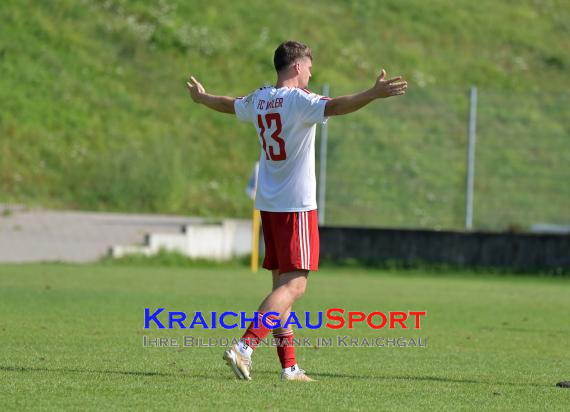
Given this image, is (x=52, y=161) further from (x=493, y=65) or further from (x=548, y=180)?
(x=493, y=65)

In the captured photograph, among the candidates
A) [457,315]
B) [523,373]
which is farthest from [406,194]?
[523,373]

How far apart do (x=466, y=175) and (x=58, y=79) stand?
36.4 ft

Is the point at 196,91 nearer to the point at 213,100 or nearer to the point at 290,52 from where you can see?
the point at 213,100

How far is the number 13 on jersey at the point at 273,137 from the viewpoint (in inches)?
322

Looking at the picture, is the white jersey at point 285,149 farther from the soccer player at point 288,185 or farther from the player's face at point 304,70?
the player's face at point 304,70

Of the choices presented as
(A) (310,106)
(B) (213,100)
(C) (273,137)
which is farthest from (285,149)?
(B) (213,100)

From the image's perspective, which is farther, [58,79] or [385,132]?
[58,79]

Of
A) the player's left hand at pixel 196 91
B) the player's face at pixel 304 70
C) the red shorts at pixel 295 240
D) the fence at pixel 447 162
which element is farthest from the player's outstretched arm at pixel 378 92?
the fence at pixel 447 162

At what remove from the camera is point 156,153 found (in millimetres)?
28266

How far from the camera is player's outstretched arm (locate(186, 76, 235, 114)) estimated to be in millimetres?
8672

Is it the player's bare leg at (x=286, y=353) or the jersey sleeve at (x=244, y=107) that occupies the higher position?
the jersey sleeve at (x=244, y=107)

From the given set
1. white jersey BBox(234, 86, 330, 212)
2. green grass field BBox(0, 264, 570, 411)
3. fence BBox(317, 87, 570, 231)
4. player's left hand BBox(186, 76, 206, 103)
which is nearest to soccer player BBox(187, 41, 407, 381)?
white jersey BBox(234, 86, 330, 212)

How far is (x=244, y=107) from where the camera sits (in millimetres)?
8469

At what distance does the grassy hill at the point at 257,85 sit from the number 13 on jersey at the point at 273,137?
50.7 feet
